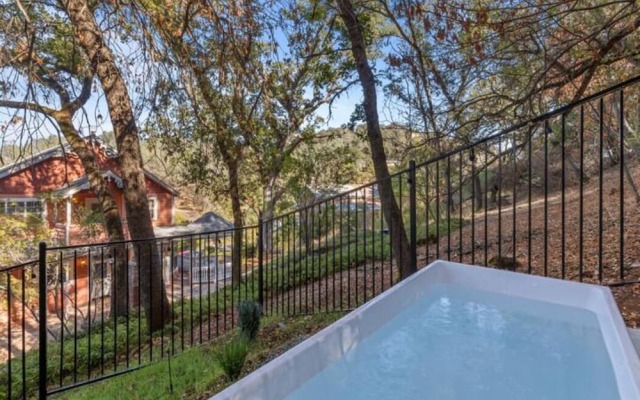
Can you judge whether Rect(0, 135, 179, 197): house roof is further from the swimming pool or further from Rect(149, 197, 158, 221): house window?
the swimming pool

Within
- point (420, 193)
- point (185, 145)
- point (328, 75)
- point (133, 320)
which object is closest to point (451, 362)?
point (133, 320)

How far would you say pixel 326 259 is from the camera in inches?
170

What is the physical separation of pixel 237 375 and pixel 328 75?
256 inches

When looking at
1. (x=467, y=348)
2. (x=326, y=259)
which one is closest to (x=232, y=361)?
(x=467, y=348)

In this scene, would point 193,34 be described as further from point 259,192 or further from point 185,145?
point 259,192

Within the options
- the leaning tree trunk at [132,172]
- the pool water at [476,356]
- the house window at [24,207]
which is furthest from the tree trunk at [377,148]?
the house window at [24,207]

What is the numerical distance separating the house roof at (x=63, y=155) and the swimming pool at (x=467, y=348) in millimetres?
2833

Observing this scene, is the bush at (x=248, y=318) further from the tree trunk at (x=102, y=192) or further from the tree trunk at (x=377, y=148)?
the tree trunk at (x=102, y=192)

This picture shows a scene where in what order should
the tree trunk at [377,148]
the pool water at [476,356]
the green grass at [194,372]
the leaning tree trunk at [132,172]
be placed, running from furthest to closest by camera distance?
the leaning tree trunk at [132,172] → the tree trunk at [377,148] → the green grass at [194,372] → the pool water at [476,356]

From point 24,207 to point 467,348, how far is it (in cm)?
1266

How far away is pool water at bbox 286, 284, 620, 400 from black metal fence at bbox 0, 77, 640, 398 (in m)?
0.44

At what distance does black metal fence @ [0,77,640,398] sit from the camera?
2928mm

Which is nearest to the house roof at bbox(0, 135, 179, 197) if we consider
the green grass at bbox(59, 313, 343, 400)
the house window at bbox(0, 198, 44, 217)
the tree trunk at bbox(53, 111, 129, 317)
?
the tree trunk at bbox(53, 111, 129, 317)

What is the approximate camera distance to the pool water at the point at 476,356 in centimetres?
203
